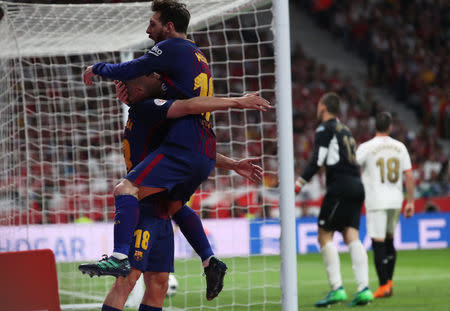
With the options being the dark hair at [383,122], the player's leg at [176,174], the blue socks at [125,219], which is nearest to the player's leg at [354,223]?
the dark hair at [383,122]

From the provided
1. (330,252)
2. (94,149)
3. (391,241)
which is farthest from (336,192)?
(94,149)

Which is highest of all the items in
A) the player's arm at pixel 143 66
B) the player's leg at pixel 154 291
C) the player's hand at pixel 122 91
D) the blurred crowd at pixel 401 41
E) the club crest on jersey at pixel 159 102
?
the blurred crowd at pixel 401 41

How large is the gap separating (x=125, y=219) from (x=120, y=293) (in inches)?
17.4

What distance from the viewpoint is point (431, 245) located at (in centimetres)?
1611

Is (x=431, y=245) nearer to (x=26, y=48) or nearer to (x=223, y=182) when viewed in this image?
(x=223, y=182)

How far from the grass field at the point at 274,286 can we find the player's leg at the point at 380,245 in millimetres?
155

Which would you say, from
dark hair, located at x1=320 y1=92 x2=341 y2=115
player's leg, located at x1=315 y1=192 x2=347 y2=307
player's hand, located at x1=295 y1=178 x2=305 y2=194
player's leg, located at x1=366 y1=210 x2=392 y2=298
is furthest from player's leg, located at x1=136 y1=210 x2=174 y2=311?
player's leg, located at x1=366 y1=210 x2=392 y2=298

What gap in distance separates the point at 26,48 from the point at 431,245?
403 inches

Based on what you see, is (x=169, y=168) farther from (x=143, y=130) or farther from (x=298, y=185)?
(x=298, y=185)

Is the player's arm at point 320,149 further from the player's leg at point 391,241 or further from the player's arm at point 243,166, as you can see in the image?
the player's arm at point 243,166

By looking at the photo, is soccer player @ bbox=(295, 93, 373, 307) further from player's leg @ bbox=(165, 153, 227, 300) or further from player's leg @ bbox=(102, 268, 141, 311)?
player's leg @ bbox=(102, 268, 141, 311)

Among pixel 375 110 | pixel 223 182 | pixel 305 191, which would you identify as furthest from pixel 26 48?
pixel 375 110

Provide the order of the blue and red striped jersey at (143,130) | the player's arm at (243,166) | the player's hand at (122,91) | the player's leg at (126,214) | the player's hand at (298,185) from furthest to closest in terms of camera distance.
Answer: the player's hand at (298,185), the player's arm at (243,166), the player's hand at (122,91), the blue and red striped jersey at (143,130), the player's leg at (126,214)

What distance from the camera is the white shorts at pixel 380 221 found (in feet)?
27.8
